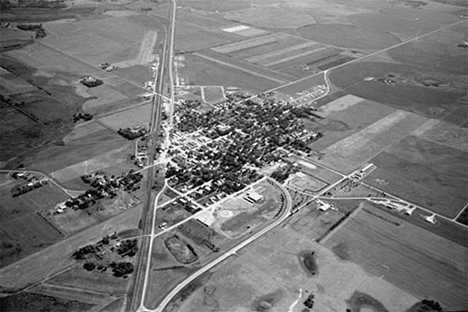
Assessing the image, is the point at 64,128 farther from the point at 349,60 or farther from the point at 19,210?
the point at 349,60

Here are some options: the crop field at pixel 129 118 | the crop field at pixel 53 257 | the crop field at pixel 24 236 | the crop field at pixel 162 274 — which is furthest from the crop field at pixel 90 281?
the crop field at pixel 129 118

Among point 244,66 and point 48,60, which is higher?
point 48,60

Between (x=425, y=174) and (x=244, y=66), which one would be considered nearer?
(x=425, y=174)

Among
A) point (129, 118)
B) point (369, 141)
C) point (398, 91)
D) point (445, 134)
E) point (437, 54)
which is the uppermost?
point (437, 54)

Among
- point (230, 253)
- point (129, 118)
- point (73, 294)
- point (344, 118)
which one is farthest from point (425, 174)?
point (73, 294)

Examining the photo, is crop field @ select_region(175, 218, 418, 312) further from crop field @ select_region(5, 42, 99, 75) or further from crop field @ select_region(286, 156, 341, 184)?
crop field @ select_region(5, 42, 99, 75)

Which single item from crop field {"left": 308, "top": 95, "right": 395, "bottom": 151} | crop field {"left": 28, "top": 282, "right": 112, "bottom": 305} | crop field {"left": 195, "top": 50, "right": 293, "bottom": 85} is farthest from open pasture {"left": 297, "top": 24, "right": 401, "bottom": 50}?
crop field {"left": 28, "top": 282, "right": 112, "bottom": 305}

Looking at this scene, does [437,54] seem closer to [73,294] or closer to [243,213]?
[243,213]
